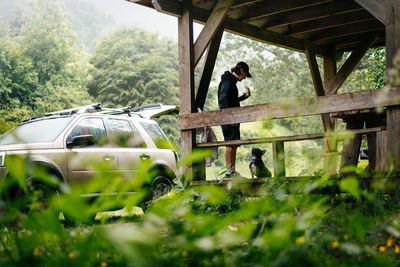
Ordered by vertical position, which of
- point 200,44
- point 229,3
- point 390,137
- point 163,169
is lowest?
point 163,169

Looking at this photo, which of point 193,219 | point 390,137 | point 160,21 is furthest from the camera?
point 160,21

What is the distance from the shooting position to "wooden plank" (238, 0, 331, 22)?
766 centimetres

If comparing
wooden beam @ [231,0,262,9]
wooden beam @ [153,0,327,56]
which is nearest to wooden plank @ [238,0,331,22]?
wooden beam @ [153,0,327,56]

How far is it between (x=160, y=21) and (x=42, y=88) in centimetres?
15819

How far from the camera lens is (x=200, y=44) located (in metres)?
7.00

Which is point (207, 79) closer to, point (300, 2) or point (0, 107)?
point (300, 2)

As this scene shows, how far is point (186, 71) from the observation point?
697cm

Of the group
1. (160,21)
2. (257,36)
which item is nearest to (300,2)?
(257,36)

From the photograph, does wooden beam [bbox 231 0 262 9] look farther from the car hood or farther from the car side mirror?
the car side mirror

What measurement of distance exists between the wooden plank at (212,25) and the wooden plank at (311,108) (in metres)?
0.91

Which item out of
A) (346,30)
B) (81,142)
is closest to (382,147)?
(81,142)

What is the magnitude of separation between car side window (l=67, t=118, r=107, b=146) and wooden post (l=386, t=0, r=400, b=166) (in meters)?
4.18

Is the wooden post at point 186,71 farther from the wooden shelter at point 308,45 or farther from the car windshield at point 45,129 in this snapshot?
the car windshield at point 45,129

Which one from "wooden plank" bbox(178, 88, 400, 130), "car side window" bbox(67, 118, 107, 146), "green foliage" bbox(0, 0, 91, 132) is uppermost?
"green foliage" bbox(0, 0, 91, 132)
